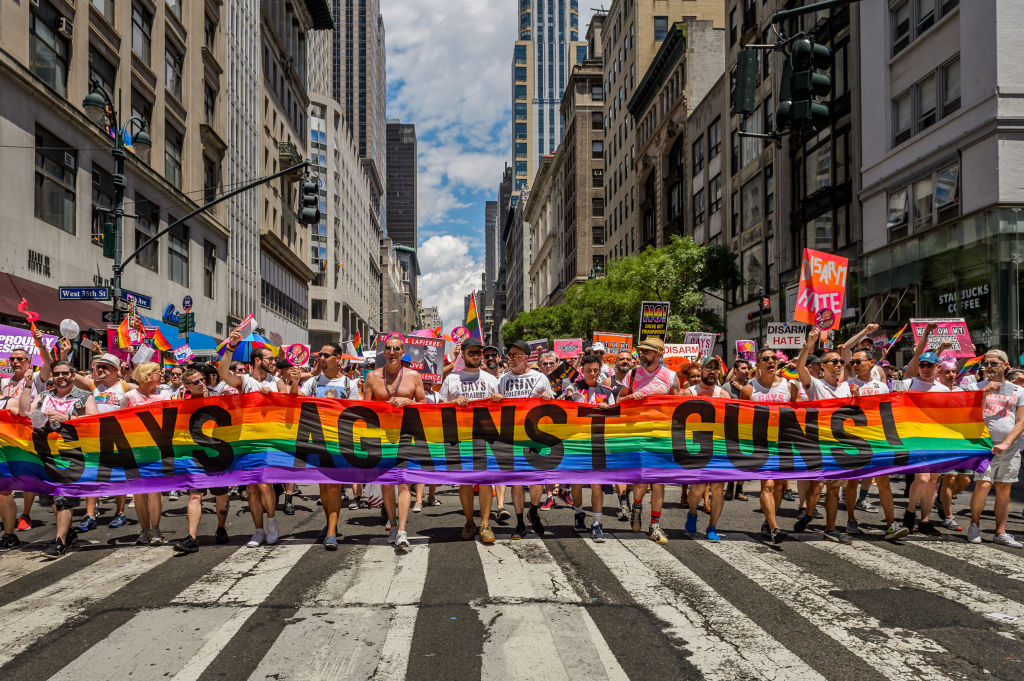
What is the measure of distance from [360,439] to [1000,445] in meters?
6.49

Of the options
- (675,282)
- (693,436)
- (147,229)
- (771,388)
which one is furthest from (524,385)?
(675,282)

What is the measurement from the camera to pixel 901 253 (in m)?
23.7

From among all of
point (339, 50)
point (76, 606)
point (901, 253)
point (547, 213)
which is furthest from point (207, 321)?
point (339, 50)

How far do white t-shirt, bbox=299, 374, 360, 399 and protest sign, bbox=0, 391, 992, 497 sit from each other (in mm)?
864

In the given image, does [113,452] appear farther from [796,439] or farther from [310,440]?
[796,439]

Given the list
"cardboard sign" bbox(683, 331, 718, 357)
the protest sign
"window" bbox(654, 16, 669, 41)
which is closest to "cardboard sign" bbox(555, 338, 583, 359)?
"cardboard sign" bbox(683, 331, 718, 357)

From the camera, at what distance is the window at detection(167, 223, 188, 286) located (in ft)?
104

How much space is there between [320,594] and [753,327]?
31387 millimetres

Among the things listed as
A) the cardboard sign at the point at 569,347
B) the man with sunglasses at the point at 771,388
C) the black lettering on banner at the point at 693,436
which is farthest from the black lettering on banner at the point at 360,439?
the cardboard sign at the point at 569,347

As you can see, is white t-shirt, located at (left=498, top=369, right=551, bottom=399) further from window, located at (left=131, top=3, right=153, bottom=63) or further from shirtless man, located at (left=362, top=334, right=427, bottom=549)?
window, located at (left=131, top=3, right=153, bottom=63)

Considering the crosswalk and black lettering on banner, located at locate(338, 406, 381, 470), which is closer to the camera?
the crosswalk

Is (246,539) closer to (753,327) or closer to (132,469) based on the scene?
(132,469)

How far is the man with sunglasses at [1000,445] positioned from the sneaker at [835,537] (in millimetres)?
1201

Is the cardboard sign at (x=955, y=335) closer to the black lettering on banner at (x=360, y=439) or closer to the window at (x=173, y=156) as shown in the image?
the black lettering on banner at (x=360, y=439)
